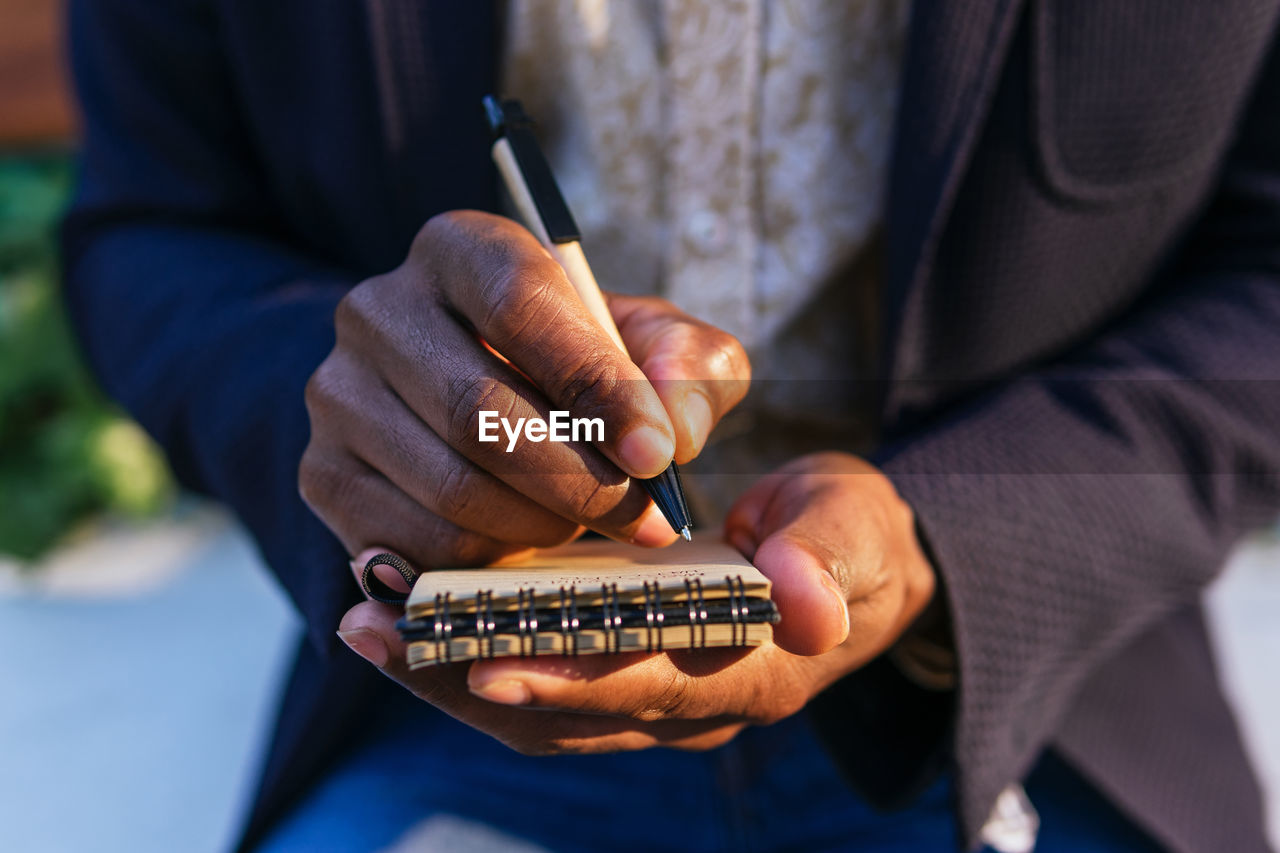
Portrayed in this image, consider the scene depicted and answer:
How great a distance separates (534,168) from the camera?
0.58m

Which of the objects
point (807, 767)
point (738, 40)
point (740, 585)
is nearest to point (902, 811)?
point (807, 767)

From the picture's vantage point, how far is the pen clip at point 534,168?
1.80 ft

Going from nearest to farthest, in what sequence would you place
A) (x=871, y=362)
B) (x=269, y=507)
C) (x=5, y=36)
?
(x=269, y=507) < (x=871, y=362) < (x=5, y=36)

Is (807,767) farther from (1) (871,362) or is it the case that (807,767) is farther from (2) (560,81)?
(2) (560,81)

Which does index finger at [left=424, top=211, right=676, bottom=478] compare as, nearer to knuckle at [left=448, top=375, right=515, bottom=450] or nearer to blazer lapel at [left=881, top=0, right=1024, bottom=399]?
knuckle at [left=448, top=375, right=515, bottom=450]

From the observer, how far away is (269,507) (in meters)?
0.76

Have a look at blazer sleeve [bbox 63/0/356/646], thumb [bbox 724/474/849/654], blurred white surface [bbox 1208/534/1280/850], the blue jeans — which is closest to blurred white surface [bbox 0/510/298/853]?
the blue jeans

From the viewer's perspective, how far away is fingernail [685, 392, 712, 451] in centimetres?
51

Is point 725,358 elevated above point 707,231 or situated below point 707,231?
above

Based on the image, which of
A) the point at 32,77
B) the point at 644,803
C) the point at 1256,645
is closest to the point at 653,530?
the point at 644,803

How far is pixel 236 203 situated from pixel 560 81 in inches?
16.5

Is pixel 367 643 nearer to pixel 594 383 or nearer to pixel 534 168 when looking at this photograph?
pixel 594 383

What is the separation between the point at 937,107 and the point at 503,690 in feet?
1.95
